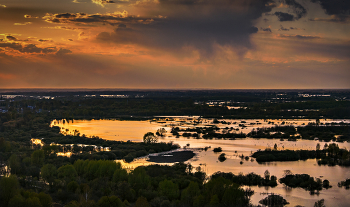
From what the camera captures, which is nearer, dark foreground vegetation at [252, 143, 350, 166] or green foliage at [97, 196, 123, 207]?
green foliage at [97, 196, 123, 207]

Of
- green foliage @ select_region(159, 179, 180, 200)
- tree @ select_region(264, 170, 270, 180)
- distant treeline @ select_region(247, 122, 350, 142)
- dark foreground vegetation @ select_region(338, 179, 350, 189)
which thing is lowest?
dark foreground vegetation @ select_region(338, 179, 350, 189)

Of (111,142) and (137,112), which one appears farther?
(137,112)

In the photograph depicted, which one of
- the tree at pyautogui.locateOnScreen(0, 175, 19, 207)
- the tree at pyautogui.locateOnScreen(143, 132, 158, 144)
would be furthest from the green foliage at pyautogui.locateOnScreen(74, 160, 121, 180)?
the tree at pyautogui.locateOnScreen(143, 132, 158, 144)

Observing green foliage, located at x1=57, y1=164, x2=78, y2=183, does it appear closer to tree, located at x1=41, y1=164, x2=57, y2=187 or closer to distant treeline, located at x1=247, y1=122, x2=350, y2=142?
tree, located at x1=41, y1=164, x2=57, y2=187

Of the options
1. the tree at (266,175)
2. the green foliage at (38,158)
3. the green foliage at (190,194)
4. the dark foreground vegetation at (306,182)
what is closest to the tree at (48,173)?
the green foliage at (38,158)

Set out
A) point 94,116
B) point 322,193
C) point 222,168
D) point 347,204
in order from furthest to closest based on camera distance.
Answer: point 94,116
point 222,168
point 322,193
point 347,204

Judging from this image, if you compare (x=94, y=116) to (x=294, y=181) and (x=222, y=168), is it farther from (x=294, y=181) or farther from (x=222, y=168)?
(x=294, y=181)

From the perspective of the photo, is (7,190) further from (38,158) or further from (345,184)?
(345,184)

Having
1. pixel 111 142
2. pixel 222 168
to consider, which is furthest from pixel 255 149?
pixel 111 142
